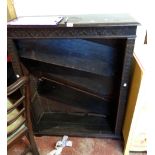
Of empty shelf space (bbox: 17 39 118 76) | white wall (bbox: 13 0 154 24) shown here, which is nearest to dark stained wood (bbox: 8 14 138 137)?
empty shelf space (bbox: 17 39 118 76)

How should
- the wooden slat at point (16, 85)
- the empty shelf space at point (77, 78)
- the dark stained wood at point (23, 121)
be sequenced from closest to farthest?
the wooden slat at point (16, 85) < the dark stained wood at point (23, 121) < the empty shelf space at point (77, 78)

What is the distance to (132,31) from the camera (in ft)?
3.71

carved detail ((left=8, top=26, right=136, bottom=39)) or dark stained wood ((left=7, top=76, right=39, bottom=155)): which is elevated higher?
carved detail ((left=8, top=26, right=136, bottom=39))

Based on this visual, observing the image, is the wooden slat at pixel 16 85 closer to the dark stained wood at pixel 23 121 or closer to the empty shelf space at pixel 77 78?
the dark stained wood at pixel 23 121

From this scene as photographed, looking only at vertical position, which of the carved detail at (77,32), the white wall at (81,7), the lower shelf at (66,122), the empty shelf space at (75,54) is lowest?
the lower shelf at (66,122)

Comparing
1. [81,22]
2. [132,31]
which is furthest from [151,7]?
[81,22]

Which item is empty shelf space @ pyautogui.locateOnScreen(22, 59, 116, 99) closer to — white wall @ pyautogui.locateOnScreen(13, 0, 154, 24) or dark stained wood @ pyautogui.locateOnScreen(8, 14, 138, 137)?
dark stained wood @ pyautogui.locateOnScreen(8, 14, 138, 137)

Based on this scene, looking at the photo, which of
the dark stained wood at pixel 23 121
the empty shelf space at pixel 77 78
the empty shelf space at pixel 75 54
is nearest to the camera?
the dark stained wood at pixel 23 121

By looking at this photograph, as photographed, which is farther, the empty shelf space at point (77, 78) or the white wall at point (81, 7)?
the empty shelf space at point (77, 78)

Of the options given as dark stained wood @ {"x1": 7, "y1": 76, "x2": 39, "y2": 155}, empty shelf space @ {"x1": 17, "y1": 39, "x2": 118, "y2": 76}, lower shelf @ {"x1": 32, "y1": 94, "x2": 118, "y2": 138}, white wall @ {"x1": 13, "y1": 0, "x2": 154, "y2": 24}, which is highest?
white wall @ {"x1": 13, "y1": 0, "x2": 154, "y2": 24}

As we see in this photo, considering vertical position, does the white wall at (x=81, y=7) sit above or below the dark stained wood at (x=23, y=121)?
above

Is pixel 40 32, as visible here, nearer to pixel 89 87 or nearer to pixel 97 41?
pixel 97 41

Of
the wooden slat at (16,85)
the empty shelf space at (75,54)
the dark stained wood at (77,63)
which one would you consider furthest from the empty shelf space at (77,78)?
the wooden slat at (16,85)

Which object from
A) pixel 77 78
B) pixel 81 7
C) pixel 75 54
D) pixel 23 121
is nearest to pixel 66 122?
pixel 77 78
